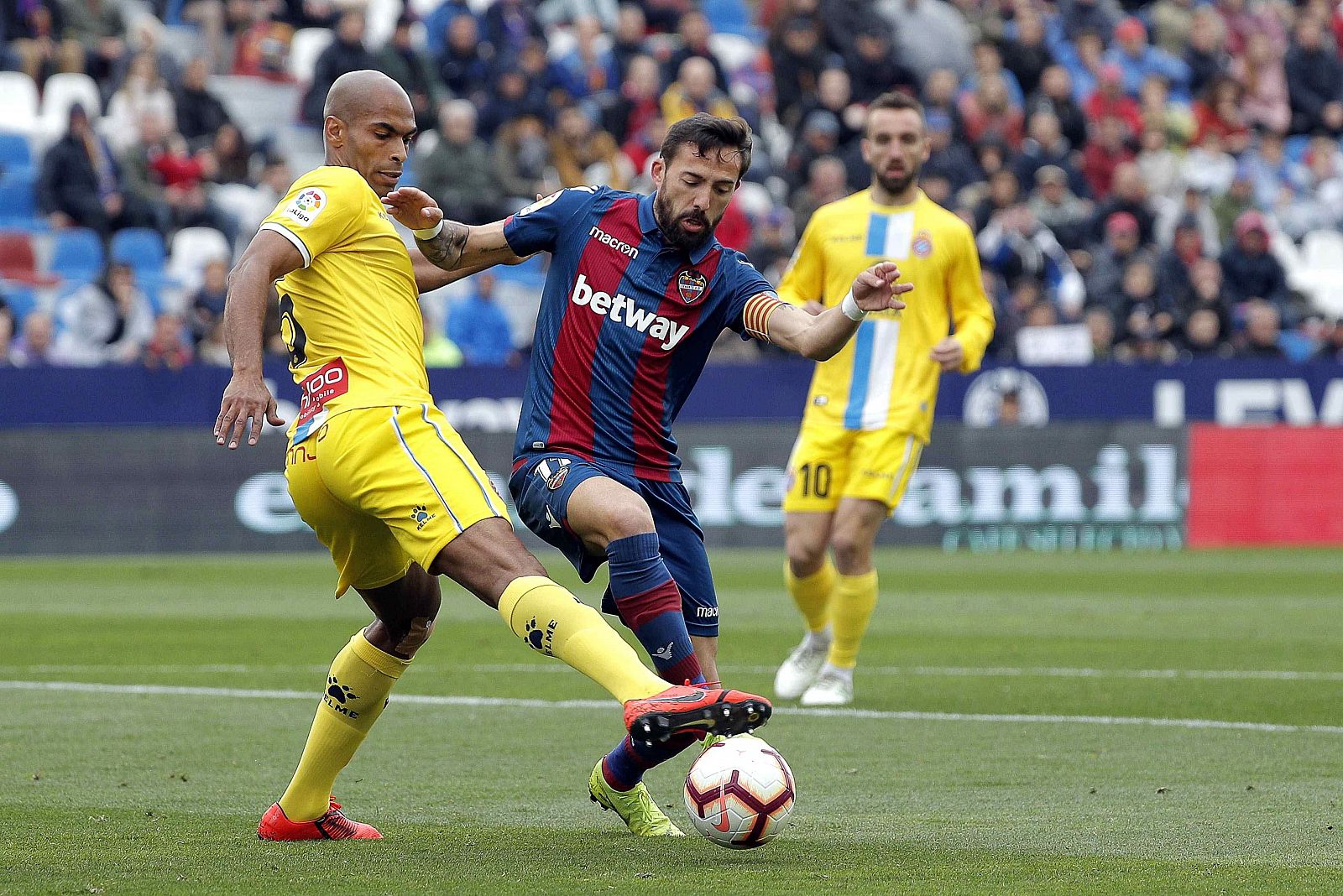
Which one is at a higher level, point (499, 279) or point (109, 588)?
point (499, 279)

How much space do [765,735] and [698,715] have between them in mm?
3311

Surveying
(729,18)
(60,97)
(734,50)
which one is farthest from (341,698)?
(729,18)

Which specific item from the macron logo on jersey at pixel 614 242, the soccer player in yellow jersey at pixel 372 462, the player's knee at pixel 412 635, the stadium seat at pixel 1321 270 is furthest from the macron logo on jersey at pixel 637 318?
the stadium seat at pixel 1321 270

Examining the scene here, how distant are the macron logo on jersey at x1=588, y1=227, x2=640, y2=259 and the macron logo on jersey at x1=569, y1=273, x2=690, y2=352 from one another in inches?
5.4

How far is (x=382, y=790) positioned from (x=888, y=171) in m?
4.26

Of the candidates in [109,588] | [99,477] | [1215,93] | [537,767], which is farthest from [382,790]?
[1215,93]

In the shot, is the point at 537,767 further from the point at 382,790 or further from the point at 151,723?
the point at 151,723

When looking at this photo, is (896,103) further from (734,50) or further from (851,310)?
(734,50)

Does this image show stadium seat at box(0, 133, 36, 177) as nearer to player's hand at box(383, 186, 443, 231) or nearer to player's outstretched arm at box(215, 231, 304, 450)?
player's hand at box(383, 186, 443, 231)

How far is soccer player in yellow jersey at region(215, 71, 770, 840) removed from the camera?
497 centimetres

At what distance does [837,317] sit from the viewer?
547 centimetres

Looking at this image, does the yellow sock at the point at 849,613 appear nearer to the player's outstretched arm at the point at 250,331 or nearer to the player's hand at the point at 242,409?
the player's outstretched arm at the point at 250,331

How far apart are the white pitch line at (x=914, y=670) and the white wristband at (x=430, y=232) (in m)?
4.52

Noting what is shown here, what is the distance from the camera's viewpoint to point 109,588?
48.3 ft
